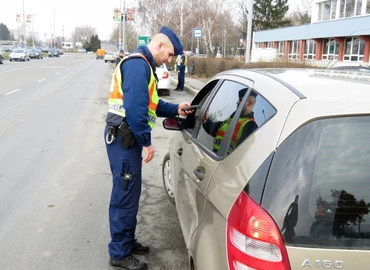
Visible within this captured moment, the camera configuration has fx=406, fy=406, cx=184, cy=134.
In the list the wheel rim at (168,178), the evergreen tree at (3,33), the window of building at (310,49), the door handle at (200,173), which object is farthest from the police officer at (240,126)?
the evergreen tree at (3,33)

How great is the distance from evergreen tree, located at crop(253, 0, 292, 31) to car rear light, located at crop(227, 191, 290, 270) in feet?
211

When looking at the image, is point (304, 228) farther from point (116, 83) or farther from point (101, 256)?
point (101, 256)

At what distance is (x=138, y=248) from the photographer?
141 inches

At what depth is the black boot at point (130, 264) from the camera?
3264mm

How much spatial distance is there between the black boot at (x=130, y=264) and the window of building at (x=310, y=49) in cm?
4246

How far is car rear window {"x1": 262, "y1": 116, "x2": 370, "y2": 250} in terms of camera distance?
168 centimetres

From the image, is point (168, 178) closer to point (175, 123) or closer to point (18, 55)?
point (175, 123)

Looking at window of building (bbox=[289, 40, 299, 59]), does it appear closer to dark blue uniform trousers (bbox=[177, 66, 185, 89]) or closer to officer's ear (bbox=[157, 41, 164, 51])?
dark blue uniform trousers (bbox=[177, 66, 185, 89])

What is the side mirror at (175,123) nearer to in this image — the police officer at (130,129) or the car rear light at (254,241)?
the police officer at (130,129)

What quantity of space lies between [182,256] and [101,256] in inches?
28.0

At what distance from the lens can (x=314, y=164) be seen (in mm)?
1753

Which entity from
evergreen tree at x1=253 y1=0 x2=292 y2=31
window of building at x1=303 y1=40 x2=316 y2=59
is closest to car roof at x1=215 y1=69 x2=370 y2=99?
window of building at x1=303 y1=40 x2=316 y2=59

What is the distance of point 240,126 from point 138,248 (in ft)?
5.84

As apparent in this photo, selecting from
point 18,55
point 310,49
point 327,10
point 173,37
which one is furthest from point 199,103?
Answer: point 18,55
